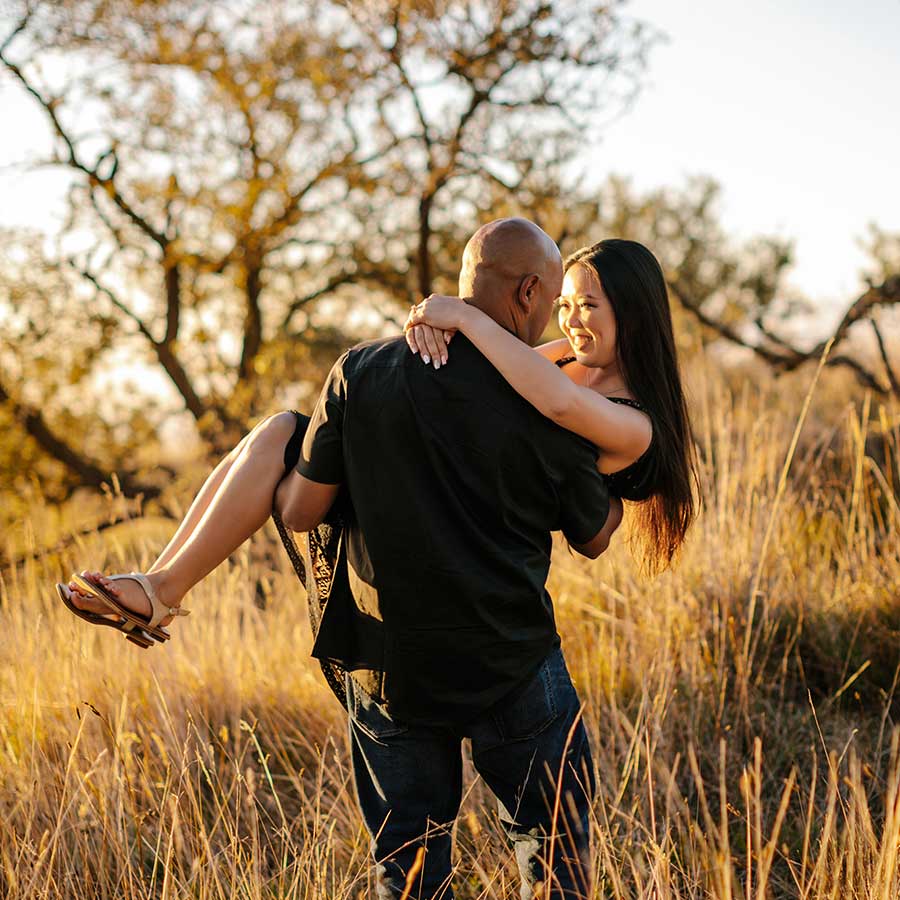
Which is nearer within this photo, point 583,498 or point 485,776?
point 583,498

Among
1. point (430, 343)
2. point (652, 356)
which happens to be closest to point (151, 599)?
point (430, 343)

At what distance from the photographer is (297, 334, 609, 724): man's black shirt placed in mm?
1797

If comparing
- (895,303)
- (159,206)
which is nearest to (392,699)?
(895,303)

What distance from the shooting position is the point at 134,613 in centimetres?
204

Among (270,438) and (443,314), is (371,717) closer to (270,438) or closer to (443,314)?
(270,438)

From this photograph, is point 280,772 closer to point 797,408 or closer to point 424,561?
point 424,561

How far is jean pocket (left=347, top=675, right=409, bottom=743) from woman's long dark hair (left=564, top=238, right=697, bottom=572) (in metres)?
0.86

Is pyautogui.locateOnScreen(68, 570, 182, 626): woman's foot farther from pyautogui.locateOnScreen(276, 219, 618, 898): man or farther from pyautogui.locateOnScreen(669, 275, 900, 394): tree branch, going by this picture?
pyautogui.locateOnScreen(669, 275, 900, 394): tree branch

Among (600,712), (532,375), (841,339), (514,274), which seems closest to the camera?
(532,375)

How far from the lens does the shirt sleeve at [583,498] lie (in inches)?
75.7

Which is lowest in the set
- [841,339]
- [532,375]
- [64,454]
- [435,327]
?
[532,375]

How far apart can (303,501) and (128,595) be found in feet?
1.53

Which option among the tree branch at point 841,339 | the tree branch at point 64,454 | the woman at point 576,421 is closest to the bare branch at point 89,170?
the tree branch at point 64,454

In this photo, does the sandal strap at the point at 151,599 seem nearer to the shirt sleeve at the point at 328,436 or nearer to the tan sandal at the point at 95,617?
the tan sandal at the point at 95,617
